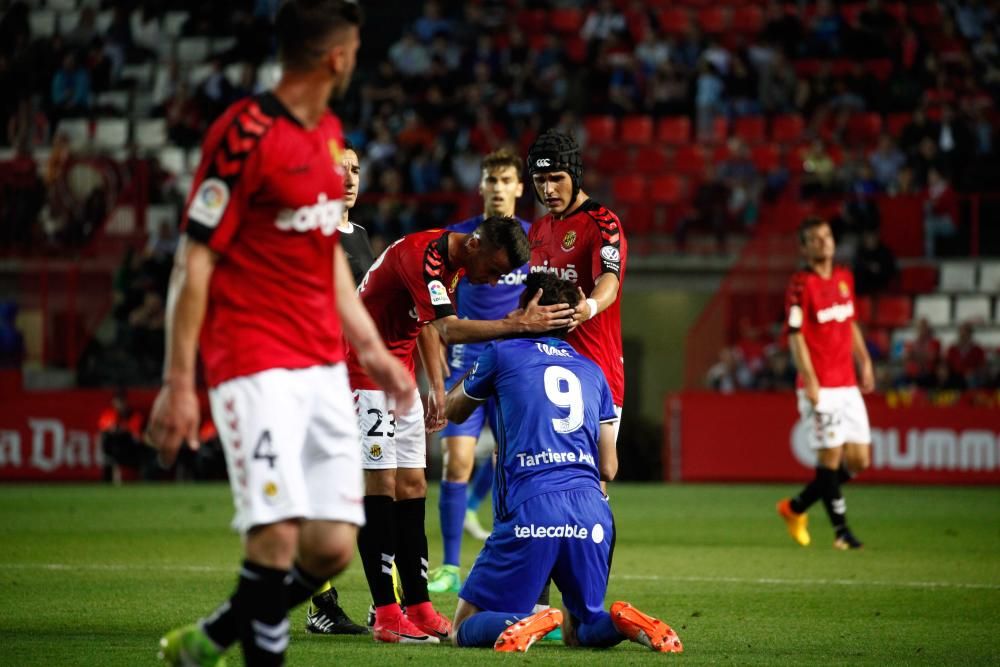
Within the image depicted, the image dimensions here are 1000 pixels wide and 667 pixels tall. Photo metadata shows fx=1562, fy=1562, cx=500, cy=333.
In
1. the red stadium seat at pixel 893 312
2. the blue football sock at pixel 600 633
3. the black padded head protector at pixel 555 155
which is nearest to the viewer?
the blue football sock at pixel 600 633

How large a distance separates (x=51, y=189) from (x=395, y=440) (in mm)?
18697

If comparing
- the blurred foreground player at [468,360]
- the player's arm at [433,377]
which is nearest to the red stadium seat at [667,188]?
the blurred foreground player at [468,360]

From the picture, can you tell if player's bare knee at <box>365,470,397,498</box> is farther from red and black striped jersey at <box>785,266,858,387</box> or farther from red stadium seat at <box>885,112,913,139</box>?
red stadium seat at <box>885,112,913,139</box>

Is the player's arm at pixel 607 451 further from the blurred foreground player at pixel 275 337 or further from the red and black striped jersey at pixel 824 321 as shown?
the red and black striped jersey at pixel 824 321

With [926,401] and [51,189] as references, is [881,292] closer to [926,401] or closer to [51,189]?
[926,401]

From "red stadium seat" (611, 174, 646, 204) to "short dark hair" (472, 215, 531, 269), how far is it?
62.3ft

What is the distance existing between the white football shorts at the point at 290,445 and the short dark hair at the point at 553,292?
205 cm

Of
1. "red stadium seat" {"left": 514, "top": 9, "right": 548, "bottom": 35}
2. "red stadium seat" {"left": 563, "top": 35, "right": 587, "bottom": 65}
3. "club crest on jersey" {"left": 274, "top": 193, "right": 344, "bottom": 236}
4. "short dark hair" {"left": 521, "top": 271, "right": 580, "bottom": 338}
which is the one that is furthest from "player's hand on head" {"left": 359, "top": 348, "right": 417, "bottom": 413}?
"red stadium seat" {"left": 514, "top": 9, "right": 548, "bottom": 35}

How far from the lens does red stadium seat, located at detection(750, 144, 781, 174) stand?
1042 inches

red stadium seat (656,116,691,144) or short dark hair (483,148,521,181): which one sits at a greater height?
red stadium seat (656,116,691,144)

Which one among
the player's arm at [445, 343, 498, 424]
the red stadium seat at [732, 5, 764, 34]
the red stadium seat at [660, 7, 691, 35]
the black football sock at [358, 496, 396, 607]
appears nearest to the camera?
the player's arm at [445, 343, 498, 424]

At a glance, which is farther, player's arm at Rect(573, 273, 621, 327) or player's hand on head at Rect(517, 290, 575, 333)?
player's arm at Rect(573, 273, 621, 327)

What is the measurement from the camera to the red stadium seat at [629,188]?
26406mm

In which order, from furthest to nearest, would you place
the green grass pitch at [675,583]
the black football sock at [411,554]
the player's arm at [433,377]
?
1. the black football sock at [411,554]
2. the player's arm at [433,377]
3. the green grass pitch at [675,583]
